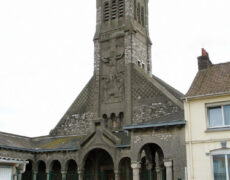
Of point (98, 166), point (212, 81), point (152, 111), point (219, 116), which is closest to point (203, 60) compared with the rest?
point (212, 81)

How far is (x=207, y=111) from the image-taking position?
2023 cm

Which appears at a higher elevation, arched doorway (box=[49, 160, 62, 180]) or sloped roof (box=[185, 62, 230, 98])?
sloped roof (box=[185, 62, 230, 98])

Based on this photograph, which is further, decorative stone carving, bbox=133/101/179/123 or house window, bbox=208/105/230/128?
decorative stone carving, bbox=133/101/179/123

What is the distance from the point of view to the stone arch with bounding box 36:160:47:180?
Result: 33.0 m

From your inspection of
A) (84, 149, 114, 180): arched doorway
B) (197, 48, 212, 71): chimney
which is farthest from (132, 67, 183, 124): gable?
(197, 48, 212, 71): chimney

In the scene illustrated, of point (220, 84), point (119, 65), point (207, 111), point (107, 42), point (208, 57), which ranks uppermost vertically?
point (107, 42)

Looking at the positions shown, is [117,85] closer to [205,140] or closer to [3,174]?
[205,140]

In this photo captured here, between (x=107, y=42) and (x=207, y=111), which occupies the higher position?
(x=107, y=42)

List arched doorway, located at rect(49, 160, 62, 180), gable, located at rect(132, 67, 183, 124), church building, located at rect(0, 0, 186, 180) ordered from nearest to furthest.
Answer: church building, located at rect(0, 0, 186, 180) → gable, located at rect(132, 67, 183, 124) → arched doorway, located at rect(49, 160, 62, 180)

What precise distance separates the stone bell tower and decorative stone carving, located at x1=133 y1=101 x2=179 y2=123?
84cm

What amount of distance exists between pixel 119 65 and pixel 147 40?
562cm

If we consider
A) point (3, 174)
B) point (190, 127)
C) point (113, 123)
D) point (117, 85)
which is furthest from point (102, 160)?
point (3, 174)

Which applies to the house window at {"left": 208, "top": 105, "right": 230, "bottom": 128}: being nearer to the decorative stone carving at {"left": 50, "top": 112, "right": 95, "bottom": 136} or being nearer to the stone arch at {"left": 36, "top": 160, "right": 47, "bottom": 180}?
the decorative stone carving at {"left": 50, "top": 112, "right": 95, "bottom": 136}

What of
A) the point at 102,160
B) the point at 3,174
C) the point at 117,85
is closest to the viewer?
the point at 3,174
